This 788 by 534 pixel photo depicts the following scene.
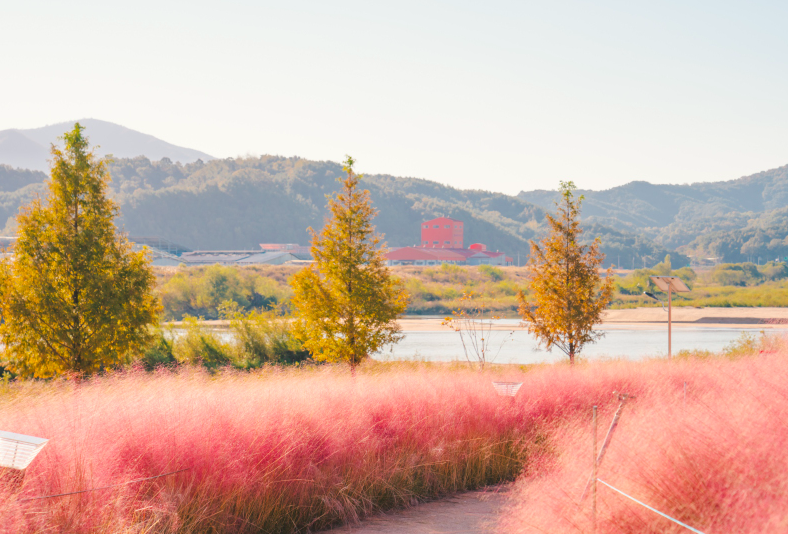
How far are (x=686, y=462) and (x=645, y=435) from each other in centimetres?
64

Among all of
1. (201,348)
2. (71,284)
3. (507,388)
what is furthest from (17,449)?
(201,348)

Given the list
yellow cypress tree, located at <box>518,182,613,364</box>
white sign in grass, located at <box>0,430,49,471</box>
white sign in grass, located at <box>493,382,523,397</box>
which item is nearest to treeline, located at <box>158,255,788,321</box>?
yellow cypress tree, located at <box>518,182,613,364</box>

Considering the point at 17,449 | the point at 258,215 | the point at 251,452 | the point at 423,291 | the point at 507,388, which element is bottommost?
the point at 423,291

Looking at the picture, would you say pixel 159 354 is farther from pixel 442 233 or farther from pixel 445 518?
pixel 442 233

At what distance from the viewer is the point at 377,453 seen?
307 inches

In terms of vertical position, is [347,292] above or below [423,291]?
above

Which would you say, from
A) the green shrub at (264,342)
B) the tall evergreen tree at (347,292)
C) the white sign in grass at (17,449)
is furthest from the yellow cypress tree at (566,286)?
the white sign in grass at (17,449)

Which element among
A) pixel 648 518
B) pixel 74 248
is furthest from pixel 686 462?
pixel 74 248

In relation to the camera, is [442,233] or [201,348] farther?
[442,233]

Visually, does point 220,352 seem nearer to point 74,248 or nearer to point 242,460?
point 74,248

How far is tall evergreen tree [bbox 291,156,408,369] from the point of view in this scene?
1695cm

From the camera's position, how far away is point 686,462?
437 cm

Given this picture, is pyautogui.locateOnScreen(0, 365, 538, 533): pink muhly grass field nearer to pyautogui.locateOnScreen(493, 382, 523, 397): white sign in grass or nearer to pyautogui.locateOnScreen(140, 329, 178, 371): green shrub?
pyautogui.locateOnScreen(493, 382, 523, 397): white sign in grass

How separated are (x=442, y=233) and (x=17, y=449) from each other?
148 m
